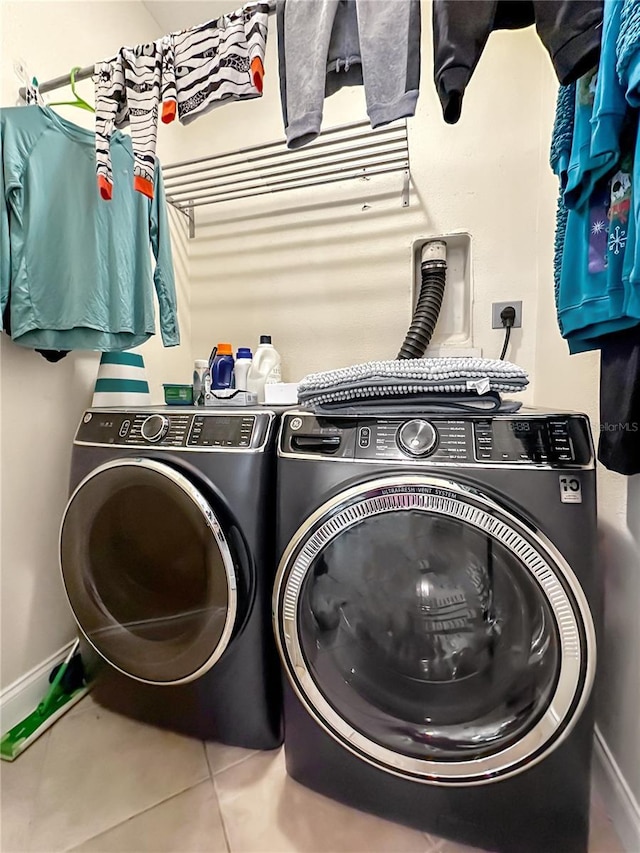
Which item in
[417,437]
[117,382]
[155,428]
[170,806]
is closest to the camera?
[417,437]

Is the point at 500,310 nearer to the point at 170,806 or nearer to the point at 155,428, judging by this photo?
the point at 155,428

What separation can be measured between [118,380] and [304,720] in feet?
3.45

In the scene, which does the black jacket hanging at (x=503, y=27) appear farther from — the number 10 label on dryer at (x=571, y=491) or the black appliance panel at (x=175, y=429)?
the black appliance panel at (x=175, y=429)

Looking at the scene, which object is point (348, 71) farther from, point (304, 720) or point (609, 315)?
point (304, 720)

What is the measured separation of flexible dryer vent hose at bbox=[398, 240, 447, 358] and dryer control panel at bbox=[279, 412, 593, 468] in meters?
0.62

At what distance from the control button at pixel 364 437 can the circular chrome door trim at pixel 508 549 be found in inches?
3.3

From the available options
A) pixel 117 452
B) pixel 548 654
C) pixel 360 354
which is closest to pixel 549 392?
pixel 360 354

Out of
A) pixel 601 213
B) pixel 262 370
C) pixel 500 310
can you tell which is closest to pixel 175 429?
pixel 262 370

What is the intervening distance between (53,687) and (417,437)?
1.21 metres

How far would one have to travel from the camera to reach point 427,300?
1.38 meters

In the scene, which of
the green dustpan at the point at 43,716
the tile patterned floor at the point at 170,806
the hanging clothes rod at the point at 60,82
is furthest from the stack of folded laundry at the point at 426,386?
the green dustpan at the point at 43,716

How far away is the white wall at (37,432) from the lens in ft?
3.47

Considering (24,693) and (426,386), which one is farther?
(24,693)

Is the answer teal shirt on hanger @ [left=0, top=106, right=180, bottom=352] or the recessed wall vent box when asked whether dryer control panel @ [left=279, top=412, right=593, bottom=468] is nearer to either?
teal shirt on hanger @ [left=0, top=106, right=180, bottom=352]
